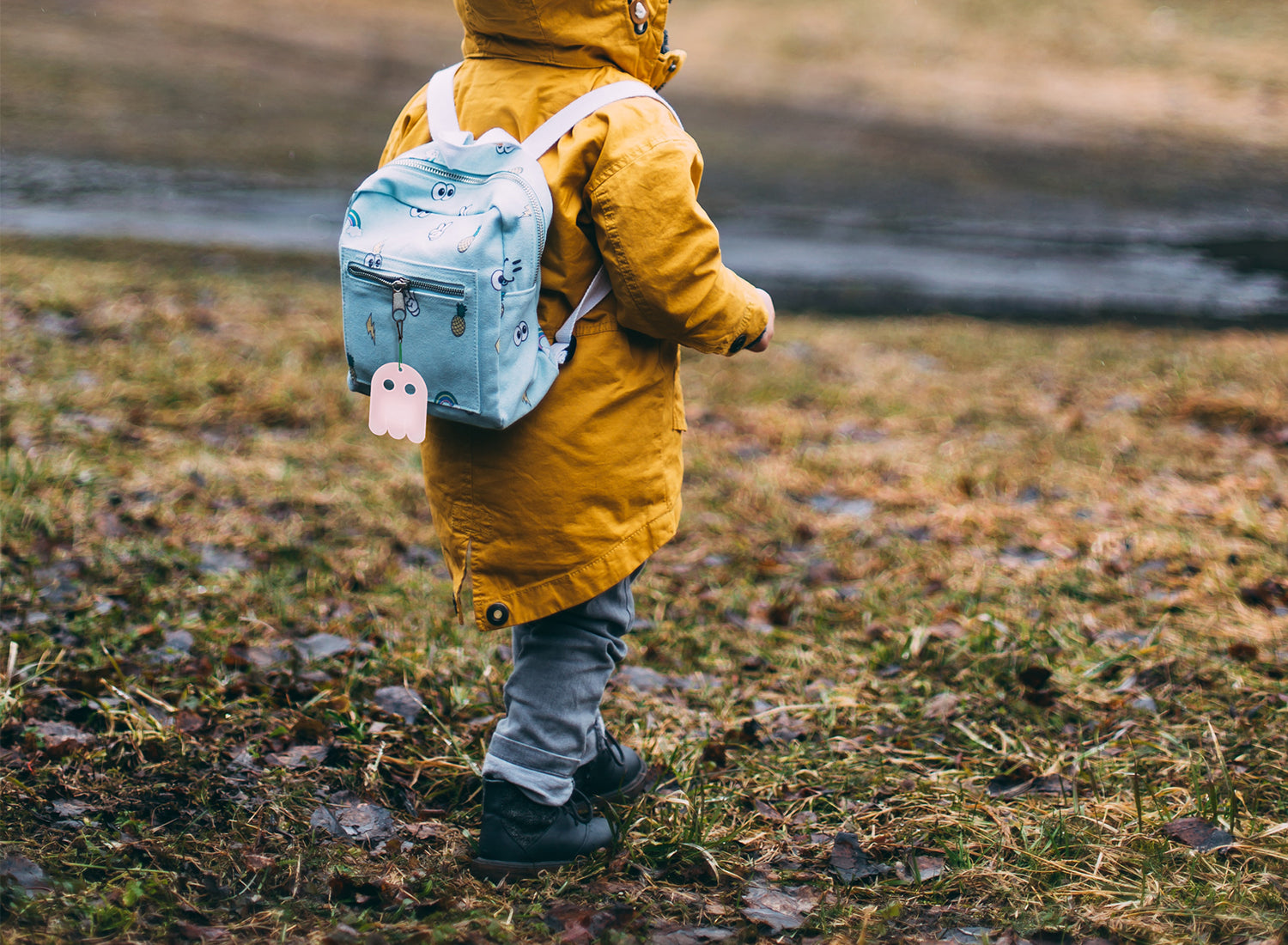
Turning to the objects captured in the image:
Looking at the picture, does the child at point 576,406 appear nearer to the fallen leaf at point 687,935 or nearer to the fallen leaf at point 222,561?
the fallen leaf at point 687,935

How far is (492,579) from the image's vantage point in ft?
7.29

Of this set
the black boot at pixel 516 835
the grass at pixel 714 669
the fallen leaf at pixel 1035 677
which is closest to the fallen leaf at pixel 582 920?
the grass at pixel 714 669

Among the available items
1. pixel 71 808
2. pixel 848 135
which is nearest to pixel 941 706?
pixel 71 808

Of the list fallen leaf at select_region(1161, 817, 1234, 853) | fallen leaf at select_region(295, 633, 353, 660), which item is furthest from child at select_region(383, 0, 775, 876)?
fallen leaf at select_region(1161, 817, 1234, 853)

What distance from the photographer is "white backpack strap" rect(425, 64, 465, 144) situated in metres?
2.14

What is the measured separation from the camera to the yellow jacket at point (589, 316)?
204 cm

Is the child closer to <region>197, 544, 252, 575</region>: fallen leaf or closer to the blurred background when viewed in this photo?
<region>197, 544, 252, 575</region>: fallen leaf

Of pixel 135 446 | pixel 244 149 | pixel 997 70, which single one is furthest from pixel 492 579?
pixel 997 70

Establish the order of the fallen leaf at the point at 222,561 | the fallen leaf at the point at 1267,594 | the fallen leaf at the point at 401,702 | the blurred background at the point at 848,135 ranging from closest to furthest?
the fallen leaf at the point at 401,702
the fallen leaf at the point at 1267,594
the fallen leaf at the point at 222,561
the blurred background at the point at 848,135

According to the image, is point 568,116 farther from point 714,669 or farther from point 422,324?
point 714,669

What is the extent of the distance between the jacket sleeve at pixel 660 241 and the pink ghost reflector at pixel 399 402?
1.39 feet

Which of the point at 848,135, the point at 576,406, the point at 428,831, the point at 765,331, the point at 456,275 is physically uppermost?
the point at 848,135

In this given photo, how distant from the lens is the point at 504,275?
1950mm

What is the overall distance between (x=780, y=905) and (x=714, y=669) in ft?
3.73
